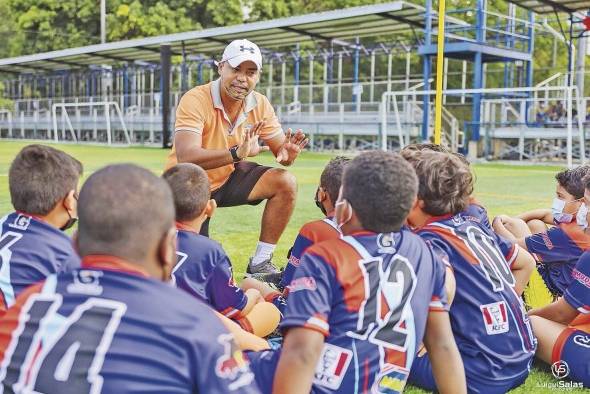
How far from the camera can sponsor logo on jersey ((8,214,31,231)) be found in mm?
2611

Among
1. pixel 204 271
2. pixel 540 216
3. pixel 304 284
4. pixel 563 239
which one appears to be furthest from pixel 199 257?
pixel 540 216

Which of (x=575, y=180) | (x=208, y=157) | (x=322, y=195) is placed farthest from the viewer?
(x=208, y=157)

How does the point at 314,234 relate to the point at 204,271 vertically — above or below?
above

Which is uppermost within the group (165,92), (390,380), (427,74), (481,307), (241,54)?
(427,74)

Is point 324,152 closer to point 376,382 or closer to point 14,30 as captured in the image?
point 376,382

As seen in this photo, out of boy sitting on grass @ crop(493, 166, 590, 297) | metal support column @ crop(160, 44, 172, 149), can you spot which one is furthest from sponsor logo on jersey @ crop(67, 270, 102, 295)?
metal support column @ crop(160, 44, 172, 149)

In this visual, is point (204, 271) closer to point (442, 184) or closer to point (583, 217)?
point (442, 184)

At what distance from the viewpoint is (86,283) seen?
1564mm

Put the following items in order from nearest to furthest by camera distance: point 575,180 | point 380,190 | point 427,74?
point 380,190
point 575,180
point 427,74

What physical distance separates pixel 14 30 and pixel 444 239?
4937 centimetres

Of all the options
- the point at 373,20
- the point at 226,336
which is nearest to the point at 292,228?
the point at 226,336

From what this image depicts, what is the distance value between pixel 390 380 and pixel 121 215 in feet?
3.87

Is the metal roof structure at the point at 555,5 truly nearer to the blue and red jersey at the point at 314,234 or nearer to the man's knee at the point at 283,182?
the man's knee at the point at 283,182

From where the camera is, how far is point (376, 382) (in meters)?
2.29
